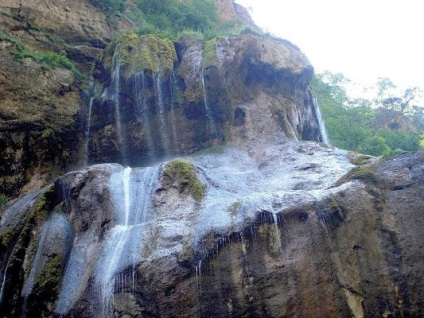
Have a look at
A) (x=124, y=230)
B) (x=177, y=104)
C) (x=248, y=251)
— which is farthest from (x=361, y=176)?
(x=177, y=104)

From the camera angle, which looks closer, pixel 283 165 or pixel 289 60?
pixel 283 165

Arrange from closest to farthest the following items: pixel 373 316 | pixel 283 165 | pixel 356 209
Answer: pixel 373 316, pixel 356 209, pixel 283 165

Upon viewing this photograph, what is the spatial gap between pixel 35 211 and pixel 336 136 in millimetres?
19951

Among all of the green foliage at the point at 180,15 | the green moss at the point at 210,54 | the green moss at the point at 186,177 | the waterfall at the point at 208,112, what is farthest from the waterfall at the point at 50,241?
the green foliage at the point at 180,15

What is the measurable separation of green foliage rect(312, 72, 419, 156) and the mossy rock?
38.4ft

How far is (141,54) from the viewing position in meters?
18.1

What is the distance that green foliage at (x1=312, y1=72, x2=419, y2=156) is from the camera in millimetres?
25233

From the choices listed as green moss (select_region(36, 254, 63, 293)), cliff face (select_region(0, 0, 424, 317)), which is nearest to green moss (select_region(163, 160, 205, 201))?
cliff face (select_region(0, 0, 424, 317))

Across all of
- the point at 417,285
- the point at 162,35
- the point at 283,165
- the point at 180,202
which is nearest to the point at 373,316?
the point at 417,285

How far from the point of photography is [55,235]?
36.8 feet

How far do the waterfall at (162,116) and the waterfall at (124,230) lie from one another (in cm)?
438

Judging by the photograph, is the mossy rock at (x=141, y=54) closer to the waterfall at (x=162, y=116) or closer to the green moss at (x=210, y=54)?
the waterfall at (x=162, y=116)

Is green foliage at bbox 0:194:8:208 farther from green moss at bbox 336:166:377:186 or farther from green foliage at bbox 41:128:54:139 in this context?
green moss at bbox 336:166:377:186

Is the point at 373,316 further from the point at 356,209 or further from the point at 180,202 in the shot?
the point at 180,202
